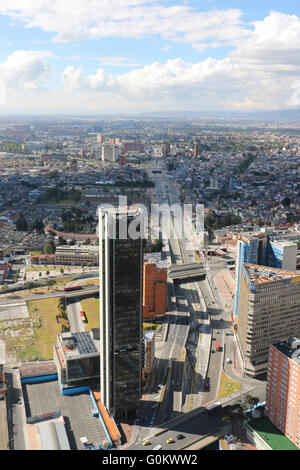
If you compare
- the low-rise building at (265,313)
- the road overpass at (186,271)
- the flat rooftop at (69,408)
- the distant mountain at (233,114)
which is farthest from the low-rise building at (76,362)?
the distant mountain at (233,114)

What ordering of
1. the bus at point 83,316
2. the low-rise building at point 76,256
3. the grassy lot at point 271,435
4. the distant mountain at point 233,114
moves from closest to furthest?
the grassy lot at point 271,435 < the bus at point 83,316 < the low-rise building at point 76,256 < the distant mountain at point 233,114

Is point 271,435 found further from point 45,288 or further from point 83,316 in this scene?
point 45,288

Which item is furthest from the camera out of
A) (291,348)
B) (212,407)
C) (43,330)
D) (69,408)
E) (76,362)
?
(43,330)

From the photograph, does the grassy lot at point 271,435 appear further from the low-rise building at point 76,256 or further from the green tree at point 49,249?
the green tree at point 49,249

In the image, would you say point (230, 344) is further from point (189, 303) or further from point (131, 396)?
point (131, 396)

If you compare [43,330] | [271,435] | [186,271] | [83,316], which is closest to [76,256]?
[186,271]

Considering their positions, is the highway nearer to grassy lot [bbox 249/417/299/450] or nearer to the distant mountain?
Result: grassy lot [bbox 249/417/299/450]
